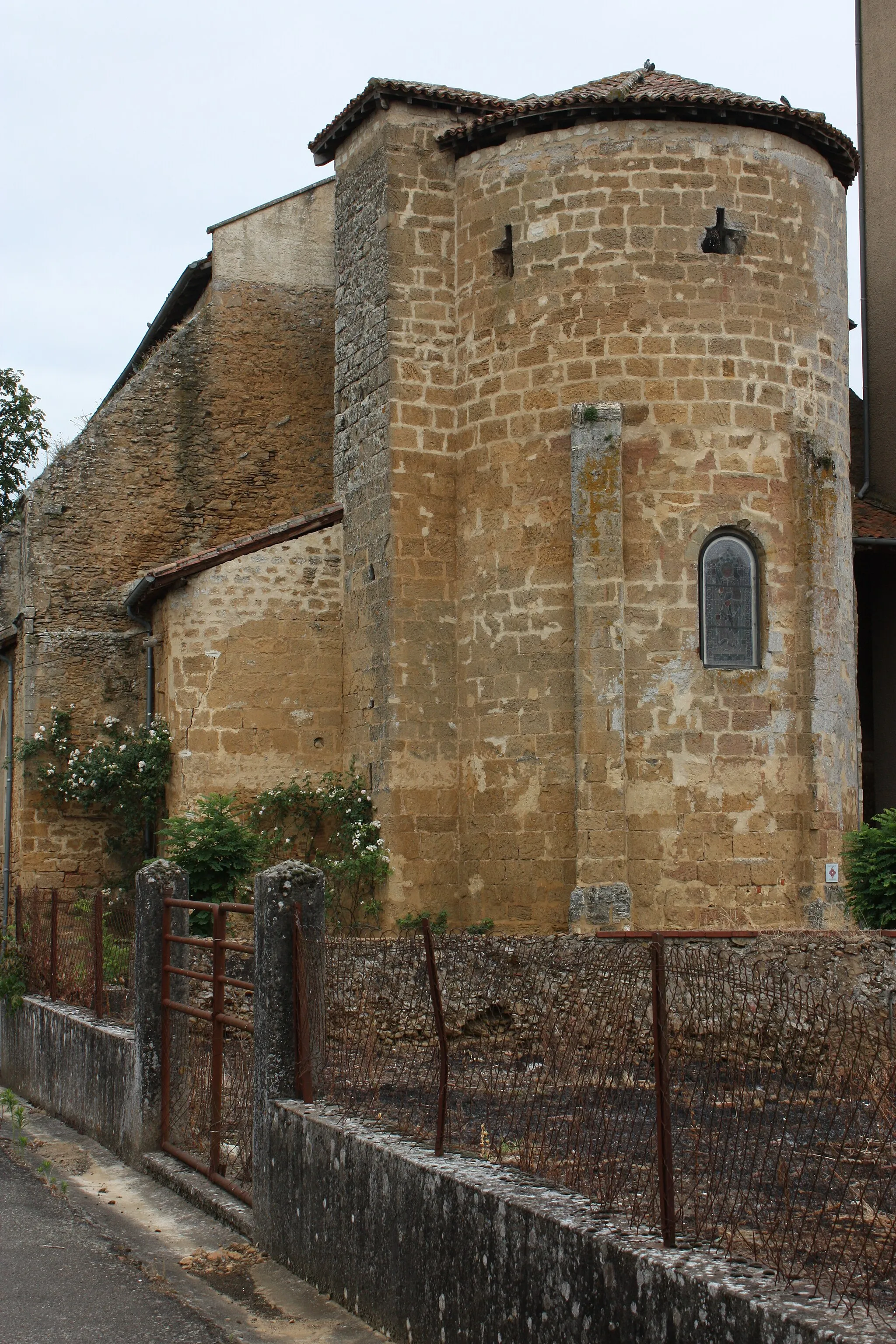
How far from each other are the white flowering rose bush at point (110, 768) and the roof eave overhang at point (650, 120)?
7.00 meters

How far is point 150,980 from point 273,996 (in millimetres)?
2144

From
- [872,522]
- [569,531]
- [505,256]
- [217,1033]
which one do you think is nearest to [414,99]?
[505,256]

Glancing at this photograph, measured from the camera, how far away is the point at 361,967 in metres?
8.09

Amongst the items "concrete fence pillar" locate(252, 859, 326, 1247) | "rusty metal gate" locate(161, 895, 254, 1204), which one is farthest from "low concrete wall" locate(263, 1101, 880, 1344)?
"rusty metal gate" locate(161, 895, 254, 1204)

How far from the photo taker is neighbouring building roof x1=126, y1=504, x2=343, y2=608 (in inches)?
624

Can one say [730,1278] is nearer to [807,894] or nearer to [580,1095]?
[580,1095]

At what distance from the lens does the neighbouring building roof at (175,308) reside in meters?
20.2

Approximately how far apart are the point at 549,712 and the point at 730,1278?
1009 cm

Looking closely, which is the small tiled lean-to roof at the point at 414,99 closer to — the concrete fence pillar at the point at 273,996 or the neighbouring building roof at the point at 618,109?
the neighbouring building roof at the point at 618,109

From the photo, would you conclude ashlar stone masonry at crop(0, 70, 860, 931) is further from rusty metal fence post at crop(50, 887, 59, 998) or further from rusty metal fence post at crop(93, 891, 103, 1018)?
rusty metal fence post at crop(93, 891, 103, 1018)

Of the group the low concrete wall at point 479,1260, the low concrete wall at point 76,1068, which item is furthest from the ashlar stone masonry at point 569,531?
the low concrete wall at point 479,1260

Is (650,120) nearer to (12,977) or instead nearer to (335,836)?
(335,836)

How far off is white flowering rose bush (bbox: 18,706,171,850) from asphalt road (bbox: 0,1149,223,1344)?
849 cm

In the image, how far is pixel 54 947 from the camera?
39.2 feet
